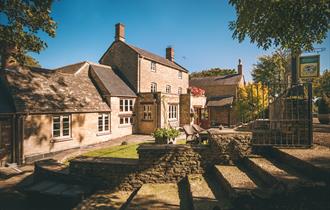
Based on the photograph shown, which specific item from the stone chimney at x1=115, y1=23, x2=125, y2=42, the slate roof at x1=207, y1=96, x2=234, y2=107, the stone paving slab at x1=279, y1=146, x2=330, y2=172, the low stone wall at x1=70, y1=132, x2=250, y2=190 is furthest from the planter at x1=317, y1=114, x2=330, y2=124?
the stone chimney at x1=115, y1=23, x2=125, y2=42

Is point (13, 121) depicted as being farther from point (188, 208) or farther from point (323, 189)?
point (323, 189)

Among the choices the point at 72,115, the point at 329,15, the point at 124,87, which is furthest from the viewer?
the point at 124,87

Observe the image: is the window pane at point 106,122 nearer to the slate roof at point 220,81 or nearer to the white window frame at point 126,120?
the white window frame at point 126,120

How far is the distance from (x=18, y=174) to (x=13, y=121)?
3.62 m

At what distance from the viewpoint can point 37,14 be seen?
1226cm

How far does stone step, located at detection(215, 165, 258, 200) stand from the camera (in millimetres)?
5075

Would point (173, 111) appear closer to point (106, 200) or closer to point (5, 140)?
point (5, 140)

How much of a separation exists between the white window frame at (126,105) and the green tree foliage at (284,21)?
15.1 metres

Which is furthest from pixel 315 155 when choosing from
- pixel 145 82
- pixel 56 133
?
pixel 145 82

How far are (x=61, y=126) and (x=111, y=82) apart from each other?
8.89m

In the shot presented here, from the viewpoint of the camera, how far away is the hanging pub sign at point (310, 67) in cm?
1146

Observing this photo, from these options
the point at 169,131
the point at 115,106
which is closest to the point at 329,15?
the point at 169,131

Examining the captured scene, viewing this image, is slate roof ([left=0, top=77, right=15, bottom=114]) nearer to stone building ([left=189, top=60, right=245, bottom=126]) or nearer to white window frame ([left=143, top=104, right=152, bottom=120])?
white window frame ([left=143, top=104, right=152, bottom=120])

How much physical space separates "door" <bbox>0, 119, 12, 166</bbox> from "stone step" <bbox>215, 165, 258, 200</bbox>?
12.3m
